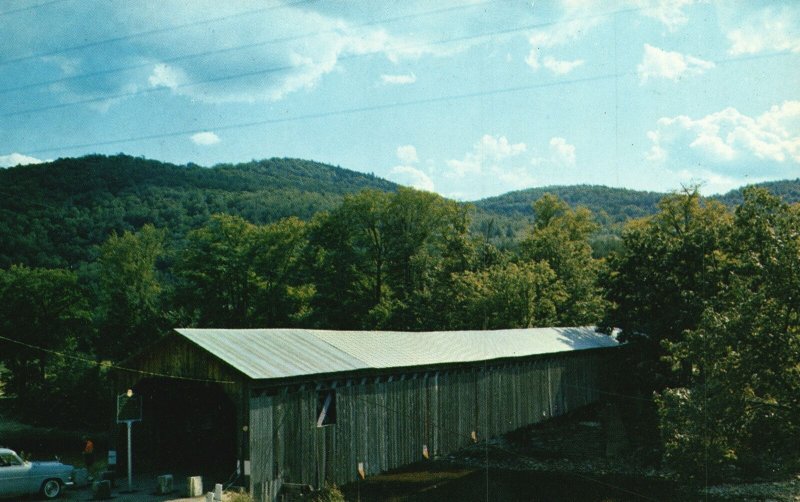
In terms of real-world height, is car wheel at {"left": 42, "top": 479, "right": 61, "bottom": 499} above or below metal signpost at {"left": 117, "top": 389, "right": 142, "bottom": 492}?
below

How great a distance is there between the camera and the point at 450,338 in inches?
1169

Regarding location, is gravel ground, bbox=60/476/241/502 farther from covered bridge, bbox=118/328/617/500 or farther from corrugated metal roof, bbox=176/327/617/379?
corrugated metal roof, bbox=176/327/617/379

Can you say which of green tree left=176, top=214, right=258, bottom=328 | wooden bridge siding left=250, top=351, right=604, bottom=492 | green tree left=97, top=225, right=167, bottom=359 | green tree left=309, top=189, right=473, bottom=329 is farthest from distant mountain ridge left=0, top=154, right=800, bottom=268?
wooden bridge siding left=250, top=351, right=604, bottom=492

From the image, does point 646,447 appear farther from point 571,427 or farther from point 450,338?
point 450,338

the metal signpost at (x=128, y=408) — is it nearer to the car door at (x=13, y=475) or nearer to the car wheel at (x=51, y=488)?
the car wheel at (x=51, y=488)

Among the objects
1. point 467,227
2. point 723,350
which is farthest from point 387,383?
point 467,227

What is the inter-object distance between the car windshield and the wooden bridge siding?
5.33 m

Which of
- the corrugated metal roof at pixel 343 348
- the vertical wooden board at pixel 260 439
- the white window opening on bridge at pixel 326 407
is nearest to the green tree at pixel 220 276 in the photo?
the corrugated metal roof at pixel 343 348

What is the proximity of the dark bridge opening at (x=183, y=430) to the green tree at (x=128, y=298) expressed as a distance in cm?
2834

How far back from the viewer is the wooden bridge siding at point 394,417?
17484 millimetres

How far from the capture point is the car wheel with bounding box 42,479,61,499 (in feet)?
53.9

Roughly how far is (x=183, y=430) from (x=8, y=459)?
620 centimetres

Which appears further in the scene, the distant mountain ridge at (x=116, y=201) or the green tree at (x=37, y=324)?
the distant mountain ridge at (x=116, y=201)

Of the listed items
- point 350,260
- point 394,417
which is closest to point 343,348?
point 394,417
